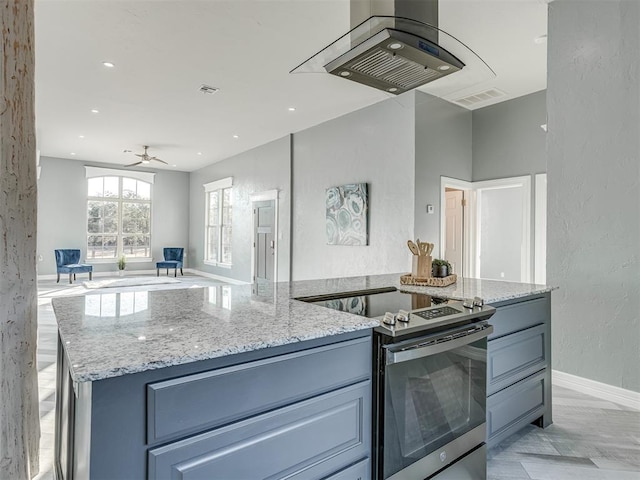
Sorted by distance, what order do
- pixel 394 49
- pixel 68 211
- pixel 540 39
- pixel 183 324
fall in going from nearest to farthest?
pixel 183 324, pixel 394 49, pixel 540 39, pixel 68 211

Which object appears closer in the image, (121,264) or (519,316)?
(519,316)

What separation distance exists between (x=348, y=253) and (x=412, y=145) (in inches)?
72.2

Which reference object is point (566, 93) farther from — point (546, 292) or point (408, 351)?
point (408, 351)

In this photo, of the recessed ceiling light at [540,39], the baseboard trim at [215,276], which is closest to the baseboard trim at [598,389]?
the recessed ceiling light at [540,39]

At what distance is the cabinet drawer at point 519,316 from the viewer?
6.86ft

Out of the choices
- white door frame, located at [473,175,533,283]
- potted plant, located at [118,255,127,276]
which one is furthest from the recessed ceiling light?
potted plant, located at [118,255,127,276]

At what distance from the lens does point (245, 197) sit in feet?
28.0

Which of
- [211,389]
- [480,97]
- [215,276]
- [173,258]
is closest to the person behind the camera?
[211,389]

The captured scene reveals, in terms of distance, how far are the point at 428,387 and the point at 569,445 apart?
1328 millimetres

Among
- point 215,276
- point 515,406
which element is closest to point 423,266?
point 515,406

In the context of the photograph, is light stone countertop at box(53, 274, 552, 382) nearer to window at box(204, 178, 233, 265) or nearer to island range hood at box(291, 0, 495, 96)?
island range hood at box(291, 0, 495, 96)

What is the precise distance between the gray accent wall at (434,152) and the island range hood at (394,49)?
263 centimetres

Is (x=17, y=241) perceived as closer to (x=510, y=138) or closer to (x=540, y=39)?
(x=540, y=39)

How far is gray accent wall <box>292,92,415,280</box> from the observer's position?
4.96 meters
